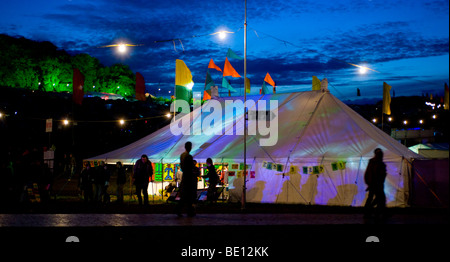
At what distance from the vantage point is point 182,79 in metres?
17.9

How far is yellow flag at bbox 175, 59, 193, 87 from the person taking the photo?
17.8 meters

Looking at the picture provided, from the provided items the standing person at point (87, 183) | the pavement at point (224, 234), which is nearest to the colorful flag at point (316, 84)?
the standing person at point (87, 183)

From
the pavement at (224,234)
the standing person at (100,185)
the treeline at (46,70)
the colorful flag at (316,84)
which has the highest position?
the treeline at (46,70)

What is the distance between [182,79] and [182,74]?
0.73 ft

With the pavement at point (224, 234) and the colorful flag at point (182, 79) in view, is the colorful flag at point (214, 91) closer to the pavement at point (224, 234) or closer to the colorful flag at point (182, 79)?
the colorful flag at point (182, 79)

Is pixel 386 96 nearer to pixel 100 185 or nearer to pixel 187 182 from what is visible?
pixel 100 185

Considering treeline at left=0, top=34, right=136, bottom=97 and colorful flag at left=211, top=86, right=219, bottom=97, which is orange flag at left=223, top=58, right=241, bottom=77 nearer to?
colorful flag at left=211, top=86, right=219, bottom=97

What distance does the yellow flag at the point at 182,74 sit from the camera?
17781mm

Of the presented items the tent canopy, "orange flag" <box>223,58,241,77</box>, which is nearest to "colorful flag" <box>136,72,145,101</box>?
the tent canopy

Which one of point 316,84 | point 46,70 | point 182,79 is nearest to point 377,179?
point 182,79

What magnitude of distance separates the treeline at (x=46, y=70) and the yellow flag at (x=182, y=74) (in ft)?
175

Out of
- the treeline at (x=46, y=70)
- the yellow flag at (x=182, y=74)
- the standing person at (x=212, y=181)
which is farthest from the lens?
the treeline at (x=46, y=70)
